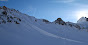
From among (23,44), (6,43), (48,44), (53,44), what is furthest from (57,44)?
(6,43)

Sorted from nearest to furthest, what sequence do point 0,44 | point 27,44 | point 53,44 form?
point 0,44 < point 27,44 < point 53,44

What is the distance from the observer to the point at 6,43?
11.5 feet

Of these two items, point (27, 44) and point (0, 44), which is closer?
point (0, 44)

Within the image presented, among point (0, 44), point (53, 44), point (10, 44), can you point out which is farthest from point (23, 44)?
point (53, 44)

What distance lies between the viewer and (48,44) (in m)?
4.42

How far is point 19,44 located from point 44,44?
1.31 metres

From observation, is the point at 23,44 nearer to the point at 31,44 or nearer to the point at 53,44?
the point at 31,44

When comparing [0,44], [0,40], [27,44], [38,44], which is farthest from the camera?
[38,44]

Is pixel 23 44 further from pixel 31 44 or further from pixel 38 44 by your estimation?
pixel 38 44

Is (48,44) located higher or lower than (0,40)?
lower

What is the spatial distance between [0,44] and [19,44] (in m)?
0.76

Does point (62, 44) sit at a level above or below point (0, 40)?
below

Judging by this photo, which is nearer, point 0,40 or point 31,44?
point 0,40

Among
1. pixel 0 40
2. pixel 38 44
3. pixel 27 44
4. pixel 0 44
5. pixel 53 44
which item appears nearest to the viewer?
pixel 0 44
